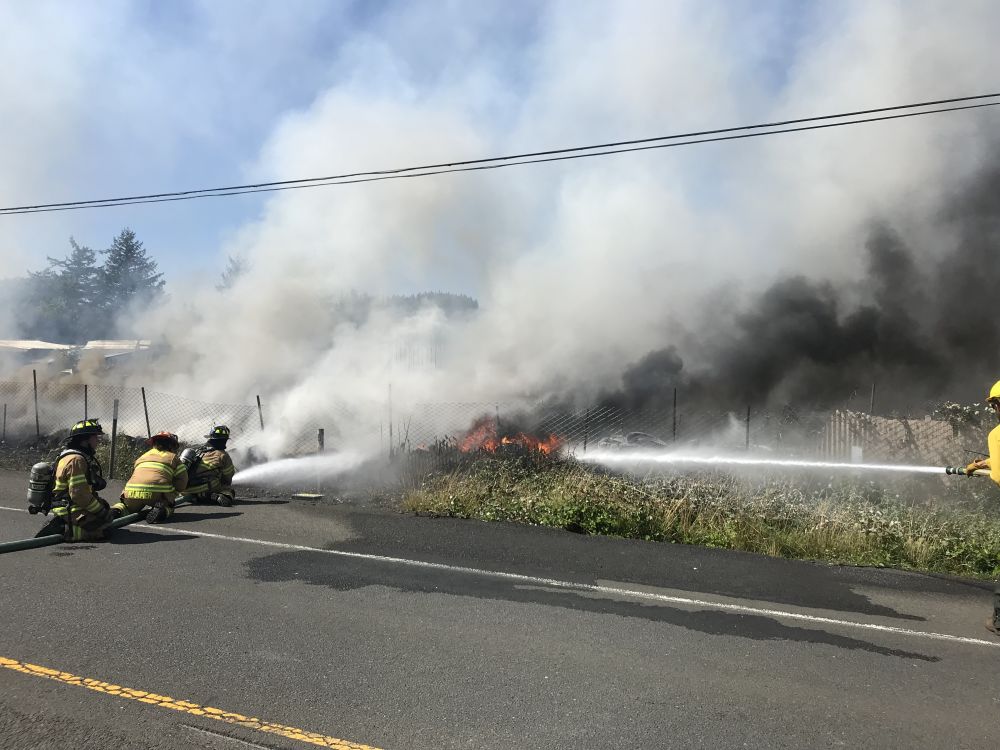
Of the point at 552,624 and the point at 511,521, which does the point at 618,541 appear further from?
the point at 552,624

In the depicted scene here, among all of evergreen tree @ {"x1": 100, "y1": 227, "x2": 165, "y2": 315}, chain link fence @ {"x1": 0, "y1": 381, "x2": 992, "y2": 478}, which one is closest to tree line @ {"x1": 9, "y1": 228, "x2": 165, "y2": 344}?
evergreen tree @ {"x1": 100, "y1": 227, "x2": 165, "y2": 315}

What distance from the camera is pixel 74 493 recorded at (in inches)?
252

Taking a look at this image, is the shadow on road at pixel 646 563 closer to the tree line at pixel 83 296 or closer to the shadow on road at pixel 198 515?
the shadow on road at pixel 198 515

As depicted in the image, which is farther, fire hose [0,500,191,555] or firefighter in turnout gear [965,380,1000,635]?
fire hose [0,500,191,555]

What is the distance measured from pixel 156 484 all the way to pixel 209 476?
Answer: 1344 millimetres

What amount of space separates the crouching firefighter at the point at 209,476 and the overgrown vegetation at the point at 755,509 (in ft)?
7.61

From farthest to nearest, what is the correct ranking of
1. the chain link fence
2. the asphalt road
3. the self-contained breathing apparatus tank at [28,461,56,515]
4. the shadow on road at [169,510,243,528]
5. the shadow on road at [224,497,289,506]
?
the chain link fence → the shadow on road at [224,497,289,506] → the shadow on road at [169,510,243,528] → the self-contained breathing apparatus tank at [28,461,56,515] → the asphalt road

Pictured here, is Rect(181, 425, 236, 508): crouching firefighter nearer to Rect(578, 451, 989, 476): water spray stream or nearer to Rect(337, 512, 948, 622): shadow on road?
Rect(337, 512, 948, 622): shadow on road

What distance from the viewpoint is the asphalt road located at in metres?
3.02

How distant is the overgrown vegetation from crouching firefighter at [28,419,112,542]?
3.44 m

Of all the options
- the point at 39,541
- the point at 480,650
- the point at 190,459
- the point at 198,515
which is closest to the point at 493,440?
the point at 190,459

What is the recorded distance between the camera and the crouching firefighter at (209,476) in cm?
874

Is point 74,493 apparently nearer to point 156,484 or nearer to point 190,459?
point 156,484

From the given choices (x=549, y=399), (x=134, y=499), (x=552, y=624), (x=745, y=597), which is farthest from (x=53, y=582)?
(x=549, y=399)
